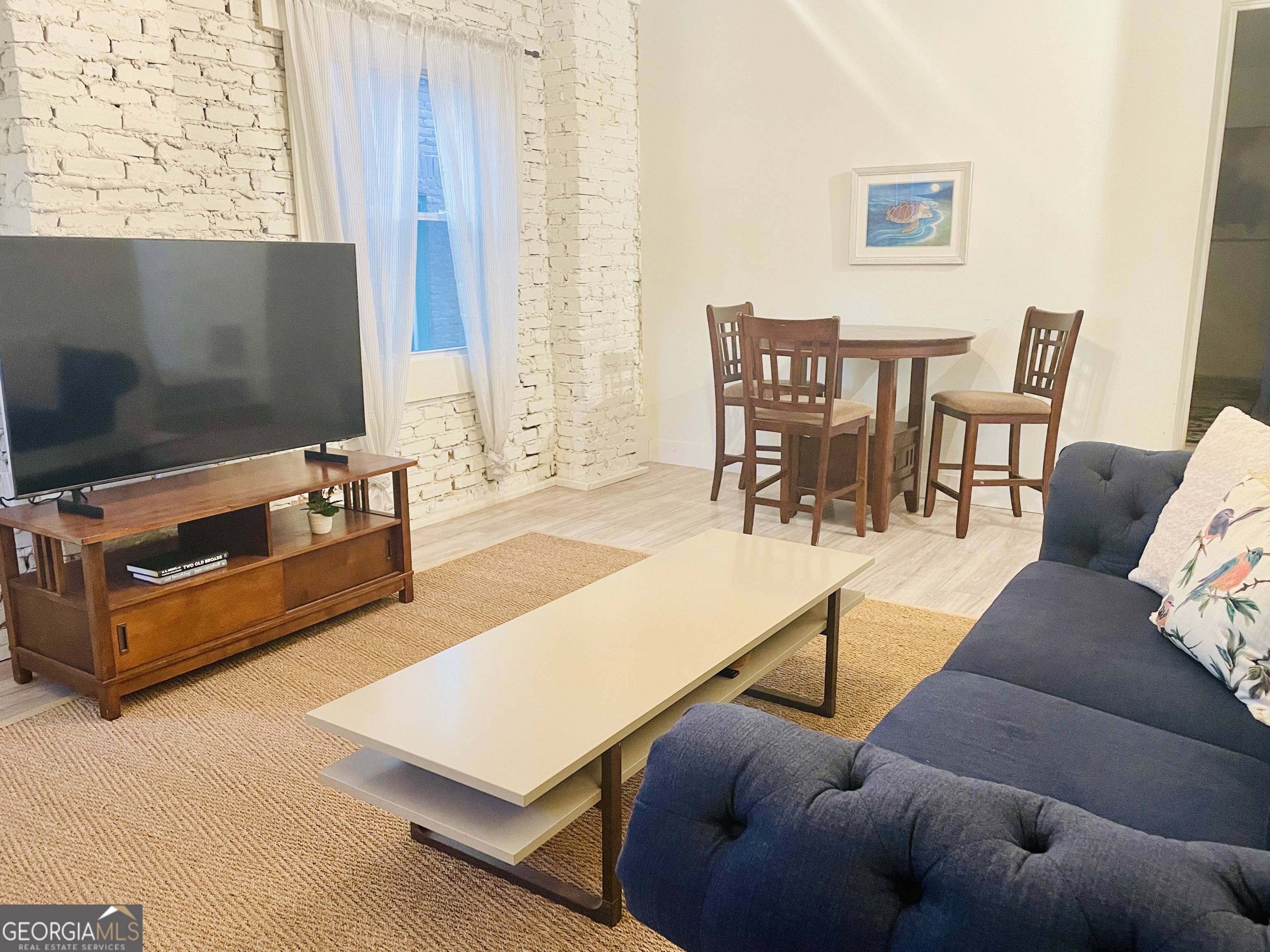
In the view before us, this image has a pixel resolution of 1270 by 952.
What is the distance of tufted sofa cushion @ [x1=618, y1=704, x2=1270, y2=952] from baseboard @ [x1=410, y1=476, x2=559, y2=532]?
3.44m

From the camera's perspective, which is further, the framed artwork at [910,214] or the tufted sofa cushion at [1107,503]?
the framed artwork at [910,214]

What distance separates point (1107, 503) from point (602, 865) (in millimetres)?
1528

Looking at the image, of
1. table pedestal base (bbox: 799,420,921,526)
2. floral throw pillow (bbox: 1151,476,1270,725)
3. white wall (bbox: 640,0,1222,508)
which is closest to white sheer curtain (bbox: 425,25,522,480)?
white wall (bbox: 640,0,1222,508)

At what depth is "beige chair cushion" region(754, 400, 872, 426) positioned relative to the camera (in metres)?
4.12

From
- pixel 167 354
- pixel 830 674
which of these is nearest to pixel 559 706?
pixel 830 674

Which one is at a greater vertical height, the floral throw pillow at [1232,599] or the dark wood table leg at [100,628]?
the floral throw pillow at [1232,599]

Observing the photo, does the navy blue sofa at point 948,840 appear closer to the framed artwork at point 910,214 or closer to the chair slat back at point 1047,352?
the chair slat back at point 1047,352

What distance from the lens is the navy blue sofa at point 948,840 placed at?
0.79 m

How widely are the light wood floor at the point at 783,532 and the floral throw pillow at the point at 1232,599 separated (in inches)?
57.7

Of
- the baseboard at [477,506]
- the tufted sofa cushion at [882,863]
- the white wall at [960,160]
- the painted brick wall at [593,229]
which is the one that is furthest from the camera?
the painted brick wall at [593,229]

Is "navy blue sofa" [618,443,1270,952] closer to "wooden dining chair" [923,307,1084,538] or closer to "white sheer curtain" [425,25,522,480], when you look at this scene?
"wooden dining chair" [923,307,1084,538]

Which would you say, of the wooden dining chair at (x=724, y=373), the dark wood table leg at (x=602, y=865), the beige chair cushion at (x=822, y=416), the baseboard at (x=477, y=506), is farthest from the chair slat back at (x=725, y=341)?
the dark wood table leg at (x=602, y=865)

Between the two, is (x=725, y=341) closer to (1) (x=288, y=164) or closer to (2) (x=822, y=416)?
(2) (x=822, y=416)

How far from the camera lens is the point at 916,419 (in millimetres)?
4758
